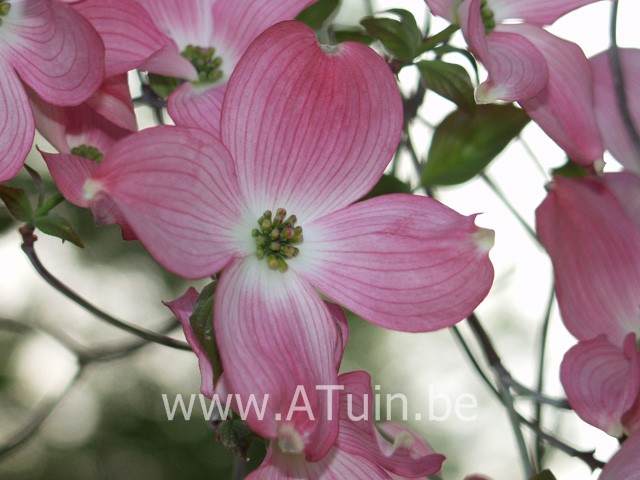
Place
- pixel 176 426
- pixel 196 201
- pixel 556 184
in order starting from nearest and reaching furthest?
pixel 196 201 < pixel 556 184 < pixel 176 426

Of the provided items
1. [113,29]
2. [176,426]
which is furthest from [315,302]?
[176,426]

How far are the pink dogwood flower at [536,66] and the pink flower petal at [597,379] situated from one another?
0.33 feet

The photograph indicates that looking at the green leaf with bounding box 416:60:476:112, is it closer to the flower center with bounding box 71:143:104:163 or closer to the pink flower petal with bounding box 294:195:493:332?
the pink flower petal with bounding box 294:195:493:332

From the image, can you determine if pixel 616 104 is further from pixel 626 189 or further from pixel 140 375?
pixel 140 375

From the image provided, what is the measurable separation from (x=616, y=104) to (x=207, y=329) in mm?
299

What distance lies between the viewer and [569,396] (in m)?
0.45

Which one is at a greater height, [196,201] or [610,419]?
[196,201]

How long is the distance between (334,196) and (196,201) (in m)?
0.08

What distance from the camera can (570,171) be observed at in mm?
597

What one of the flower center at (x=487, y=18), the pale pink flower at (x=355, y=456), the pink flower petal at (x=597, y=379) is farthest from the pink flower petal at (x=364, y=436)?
the flower center at (x=487, y=18)

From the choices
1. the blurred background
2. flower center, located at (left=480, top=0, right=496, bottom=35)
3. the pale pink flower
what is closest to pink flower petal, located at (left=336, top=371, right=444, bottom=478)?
the pale pink flower

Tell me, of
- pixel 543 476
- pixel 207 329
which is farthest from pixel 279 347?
pixel 543 476

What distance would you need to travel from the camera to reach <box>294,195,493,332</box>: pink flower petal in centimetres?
38

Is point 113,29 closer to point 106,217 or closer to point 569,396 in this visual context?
point 106,217
